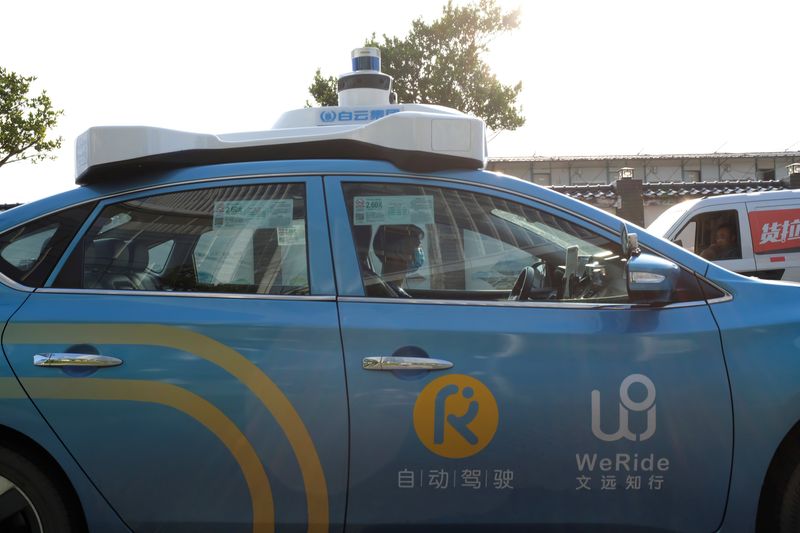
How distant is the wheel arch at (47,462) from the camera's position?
8.43 ft

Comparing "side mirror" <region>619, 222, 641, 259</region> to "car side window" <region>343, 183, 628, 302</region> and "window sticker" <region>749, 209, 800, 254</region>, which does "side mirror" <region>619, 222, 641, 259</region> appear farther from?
"window sticker" <region>749, 209, 800, 254</region>

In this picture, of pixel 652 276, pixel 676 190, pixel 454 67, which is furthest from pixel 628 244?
pixel 454 67

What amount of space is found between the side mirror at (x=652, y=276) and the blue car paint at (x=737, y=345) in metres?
0.15

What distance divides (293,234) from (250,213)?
18 cm

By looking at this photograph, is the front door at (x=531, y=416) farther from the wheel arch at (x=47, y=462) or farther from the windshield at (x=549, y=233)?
the wheel arch at (x=47, y=462)

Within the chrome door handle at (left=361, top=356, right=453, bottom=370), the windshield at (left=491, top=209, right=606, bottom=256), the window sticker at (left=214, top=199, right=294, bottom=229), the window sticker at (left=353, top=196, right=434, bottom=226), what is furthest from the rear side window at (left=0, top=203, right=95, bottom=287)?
the windshield at (left=491, top=209, right=606, bottom=256)

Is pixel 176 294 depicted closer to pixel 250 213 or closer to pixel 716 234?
pixel 250 213

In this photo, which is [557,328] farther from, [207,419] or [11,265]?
[11,265]

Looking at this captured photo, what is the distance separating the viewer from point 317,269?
266 centimetres

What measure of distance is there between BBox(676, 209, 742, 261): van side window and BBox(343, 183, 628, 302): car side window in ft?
27.5

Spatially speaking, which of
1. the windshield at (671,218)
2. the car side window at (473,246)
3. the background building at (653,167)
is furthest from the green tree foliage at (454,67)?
the car side window at (473,246)

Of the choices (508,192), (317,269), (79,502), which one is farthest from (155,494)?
(508,192)

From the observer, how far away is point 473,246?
2.80 meters

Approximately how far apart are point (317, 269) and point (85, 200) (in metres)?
0.86
